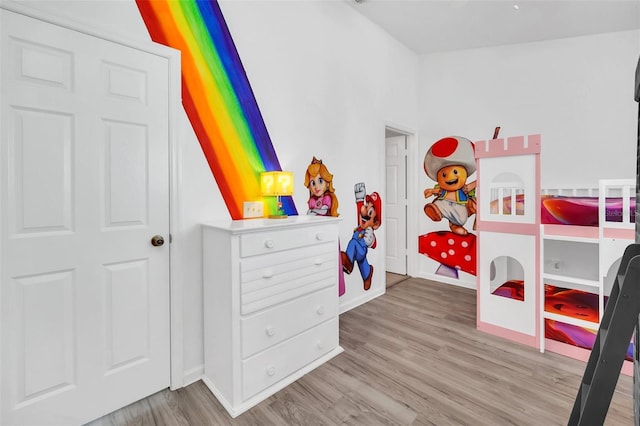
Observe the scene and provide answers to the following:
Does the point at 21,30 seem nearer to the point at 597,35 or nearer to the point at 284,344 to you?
the point at 284,344

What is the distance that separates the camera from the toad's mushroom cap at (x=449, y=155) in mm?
3791

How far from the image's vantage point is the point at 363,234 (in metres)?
3.36

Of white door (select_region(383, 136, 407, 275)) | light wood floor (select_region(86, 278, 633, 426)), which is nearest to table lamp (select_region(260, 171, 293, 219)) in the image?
light wood floor (select_region(86, 278, 633, 426))

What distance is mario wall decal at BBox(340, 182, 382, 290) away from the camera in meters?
3.20

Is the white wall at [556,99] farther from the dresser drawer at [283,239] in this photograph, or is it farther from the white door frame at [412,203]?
the dresser drawer at [283,239]

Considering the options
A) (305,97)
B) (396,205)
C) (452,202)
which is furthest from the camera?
(396,205)

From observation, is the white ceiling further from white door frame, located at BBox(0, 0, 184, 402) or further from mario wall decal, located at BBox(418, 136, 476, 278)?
white door frame, located at BBox(0, 0, 184, 402)

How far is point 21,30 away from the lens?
1427 mm

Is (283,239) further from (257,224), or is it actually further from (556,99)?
(556,99)

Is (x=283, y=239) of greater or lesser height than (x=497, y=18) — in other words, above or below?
below

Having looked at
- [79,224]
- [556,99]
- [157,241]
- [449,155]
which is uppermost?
[556,99]

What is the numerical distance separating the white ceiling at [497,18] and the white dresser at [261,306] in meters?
2.44

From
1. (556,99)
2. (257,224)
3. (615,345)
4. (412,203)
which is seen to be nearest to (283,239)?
(257,224)

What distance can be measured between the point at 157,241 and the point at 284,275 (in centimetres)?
79
